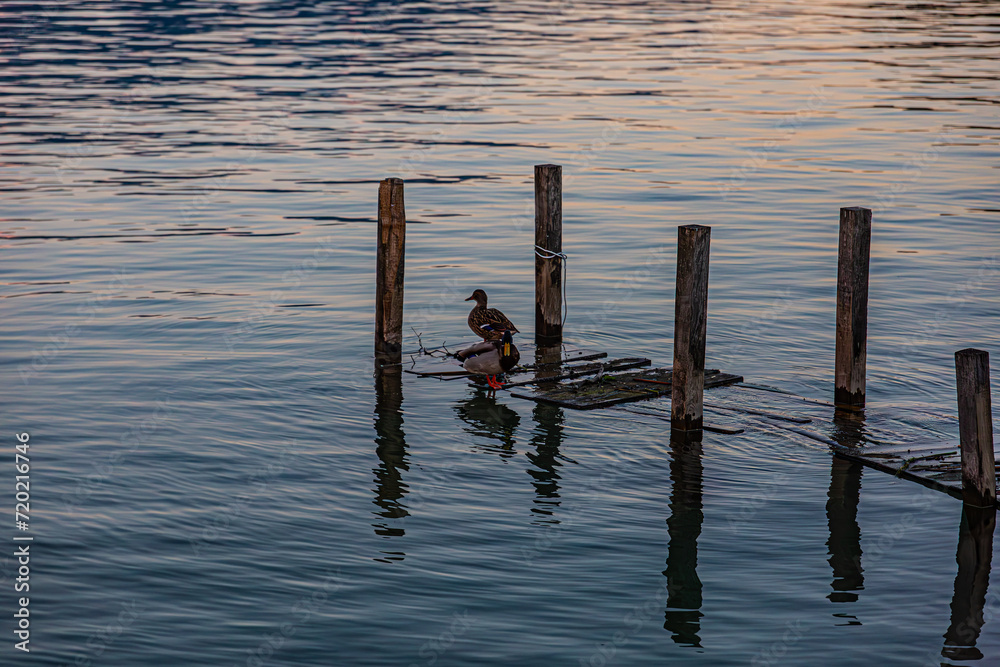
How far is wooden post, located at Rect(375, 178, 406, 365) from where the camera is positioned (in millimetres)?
18016

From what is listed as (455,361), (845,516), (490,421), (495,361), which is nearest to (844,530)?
(845,516)

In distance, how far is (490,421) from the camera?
17031 millimetres

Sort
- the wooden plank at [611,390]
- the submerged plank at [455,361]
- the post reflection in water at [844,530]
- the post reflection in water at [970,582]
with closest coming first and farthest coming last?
the post reflection in water at [970,582], the post reflection in water at [844,530], the wooden plank at [611,390], the submerged plank at [455,361]

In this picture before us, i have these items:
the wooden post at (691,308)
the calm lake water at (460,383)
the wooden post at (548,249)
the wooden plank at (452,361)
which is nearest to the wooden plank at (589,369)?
the wooden plank at (452,361)

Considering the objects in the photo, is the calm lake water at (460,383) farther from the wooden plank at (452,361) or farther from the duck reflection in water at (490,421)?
the wooden plank at (452,361)

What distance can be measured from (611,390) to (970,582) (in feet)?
21.1

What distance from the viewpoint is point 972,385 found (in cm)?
→ 1260

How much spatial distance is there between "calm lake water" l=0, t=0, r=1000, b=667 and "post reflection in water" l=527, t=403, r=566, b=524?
0.08 meters

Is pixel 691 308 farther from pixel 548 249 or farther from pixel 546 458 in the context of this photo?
pixel 548 249

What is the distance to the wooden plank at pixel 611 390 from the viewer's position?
668 inches

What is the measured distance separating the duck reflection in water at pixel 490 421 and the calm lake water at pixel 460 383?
92 mm

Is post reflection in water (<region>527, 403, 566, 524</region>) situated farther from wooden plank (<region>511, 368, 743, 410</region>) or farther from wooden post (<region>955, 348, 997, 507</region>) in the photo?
wooden post (<region>955, 348, 997, 507</region>)

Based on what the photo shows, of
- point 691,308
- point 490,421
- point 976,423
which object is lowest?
point 490,421

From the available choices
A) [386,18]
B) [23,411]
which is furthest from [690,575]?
[386,18]
